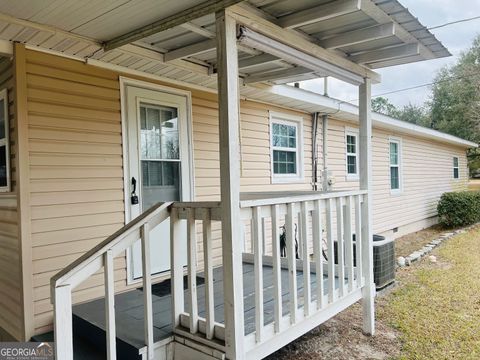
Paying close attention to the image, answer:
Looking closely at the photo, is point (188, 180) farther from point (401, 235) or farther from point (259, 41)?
point (401, 235)

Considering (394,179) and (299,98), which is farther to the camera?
(394,179)

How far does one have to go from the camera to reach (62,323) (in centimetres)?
198

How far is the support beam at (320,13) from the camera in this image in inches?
91.9

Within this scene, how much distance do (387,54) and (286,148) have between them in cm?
301

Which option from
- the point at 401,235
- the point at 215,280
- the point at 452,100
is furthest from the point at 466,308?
the point at 452,100

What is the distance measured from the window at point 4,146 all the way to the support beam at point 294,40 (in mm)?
2318

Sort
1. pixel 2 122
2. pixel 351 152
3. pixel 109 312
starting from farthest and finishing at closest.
Result: pixel 351 152 < pixel 2 122 < pixel 109 312

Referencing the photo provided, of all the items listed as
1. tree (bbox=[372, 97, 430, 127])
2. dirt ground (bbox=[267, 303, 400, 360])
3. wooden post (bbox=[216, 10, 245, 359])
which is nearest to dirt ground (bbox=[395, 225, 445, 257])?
dirt ground (bbox=[267, 303, 400, 360])

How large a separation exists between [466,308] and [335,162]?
376cm

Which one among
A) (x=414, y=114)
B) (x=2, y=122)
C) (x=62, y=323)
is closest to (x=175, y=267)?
(x=62, y=323)

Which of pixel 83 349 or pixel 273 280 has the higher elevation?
pixel 273 280

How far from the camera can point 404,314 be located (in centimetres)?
409

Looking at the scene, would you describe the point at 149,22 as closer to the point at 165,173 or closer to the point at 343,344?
the point at 165,173

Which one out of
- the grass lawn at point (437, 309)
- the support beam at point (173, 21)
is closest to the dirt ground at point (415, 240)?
the grass lawn at point (437, 309)
